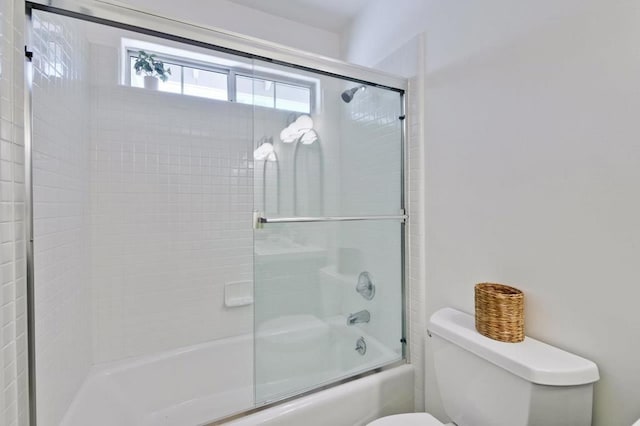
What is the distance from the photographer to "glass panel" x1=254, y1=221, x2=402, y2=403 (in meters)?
1.31

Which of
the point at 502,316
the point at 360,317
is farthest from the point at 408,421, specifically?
the point at 360,317

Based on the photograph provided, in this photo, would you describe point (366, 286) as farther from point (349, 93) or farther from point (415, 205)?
point (349, 93)

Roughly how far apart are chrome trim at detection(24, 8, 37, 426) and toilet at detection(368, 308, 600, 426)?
3.61 feet

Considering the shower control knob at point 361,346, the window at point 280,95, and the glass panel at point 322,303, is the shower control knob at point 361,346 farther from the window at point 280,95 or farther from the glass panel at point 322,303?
the window at point 280,95

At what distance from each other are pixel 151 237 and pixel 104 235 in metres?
0.23

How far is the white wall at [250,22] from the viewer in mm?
1700

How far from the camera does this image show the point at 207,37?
110cm

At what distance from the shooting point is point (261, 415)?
1.14 metres

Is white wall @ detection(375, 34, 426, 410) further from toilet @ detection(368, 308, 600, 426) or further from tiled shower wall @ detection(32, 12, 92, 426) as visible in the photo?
tiled shower wall @ detection(32, 12, 92, 426)

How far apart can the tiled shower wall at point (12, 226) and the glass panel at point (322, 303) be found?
2.40 feet

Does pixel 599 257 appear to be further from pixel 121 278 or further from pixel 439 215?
pixel 121 278

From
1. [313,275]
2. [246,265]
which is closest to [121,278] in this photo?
[246,265]

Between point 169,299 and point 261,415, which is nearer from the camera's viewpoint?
point 261,415

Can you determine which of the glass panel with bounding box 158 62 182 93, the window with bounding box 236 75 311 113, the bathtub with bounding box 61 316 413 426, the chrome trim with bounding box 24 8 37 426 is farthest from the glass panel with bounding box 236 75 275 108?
the bathtub with bounding box 61 316 413 426
